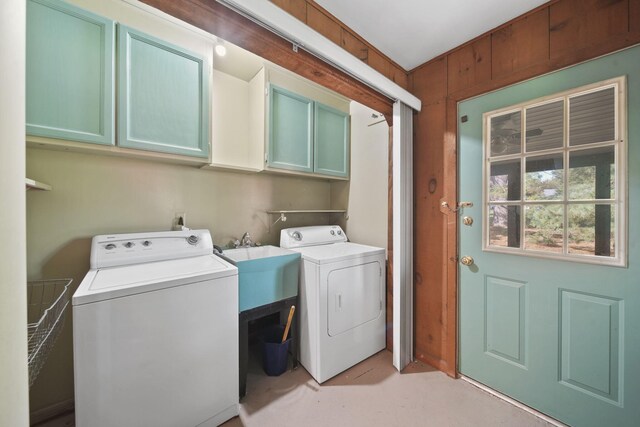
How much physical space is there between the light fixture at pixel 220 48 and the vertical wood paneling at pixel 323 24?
83cm

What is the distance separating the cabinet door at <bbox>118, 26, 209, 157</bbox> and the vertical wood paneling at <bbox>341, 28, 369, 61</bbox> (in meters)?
1.00

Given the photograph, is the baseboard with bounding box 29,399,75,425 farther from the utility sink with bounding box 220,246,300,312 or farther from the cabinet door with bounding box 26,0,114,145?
the cabinet door with bounding box 26,0,114,145

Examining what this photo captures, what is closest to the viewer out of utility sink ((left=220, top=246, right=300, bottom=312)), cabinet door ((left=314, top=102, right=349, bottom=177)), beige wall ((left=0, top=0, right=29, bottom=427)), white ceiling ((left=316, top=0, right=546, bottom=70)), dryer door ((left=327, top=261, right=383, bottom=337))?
beige wall ((left=0, top=0, right=29, bottom=427))

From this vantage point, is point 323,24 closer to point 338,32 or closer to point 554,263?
point 338,32

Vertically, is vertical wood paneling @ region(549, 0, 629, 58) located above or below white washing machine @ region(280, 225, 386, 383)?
above

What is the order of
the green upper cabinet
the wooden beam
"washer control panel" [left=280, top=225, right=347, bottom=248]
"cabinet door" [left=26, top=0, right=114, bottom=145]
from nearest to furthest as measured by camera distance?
the wooden beam < "cabinet door" [left=26, top=0, right=114, bottom=145] < the green upper cabinet < "washer control panel" [left=280, top=225, right=347, bottom=248]

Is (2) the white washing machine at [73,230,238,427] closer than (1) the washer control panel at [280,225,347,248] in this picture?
Yes

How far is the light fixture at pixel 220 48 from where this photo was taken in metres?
1.76

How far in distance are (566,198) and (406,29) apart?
1360mm

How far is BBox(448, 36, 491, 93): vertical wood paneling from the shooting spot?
1.56 m

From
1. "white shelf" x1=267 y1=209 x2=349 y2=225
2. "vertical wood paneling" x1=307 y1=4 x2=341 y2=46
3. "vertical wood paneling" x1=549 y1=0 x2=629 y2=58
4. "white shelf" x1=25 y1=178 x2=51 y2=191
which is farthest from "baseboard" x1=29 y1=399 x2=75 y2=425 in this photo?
"vertical wood paneling" x1=549 y1=0 x2=629 y2=58

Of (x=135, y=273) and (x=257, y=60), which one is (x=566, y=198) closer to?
(x=257, y=60)

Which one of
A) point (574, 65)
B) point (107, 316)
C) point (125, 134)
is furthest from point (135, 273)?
point (574, 65)

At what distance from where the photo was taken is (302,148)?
7.23 feet
